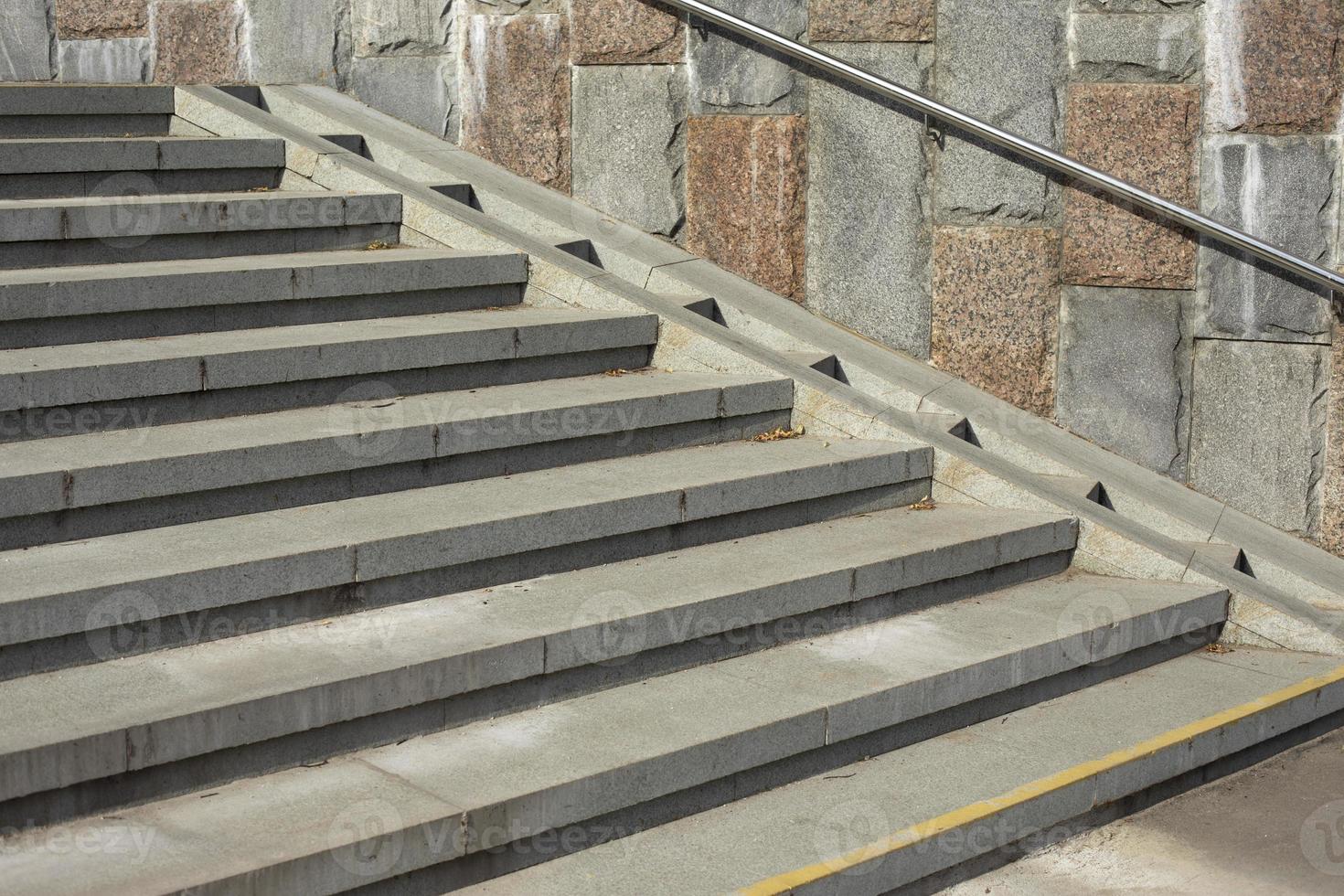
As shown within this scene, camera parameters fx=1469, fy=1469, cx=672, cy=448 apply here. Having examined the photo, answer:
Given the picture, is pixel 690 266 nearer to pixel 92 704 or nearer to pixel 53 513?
pixel 53 513

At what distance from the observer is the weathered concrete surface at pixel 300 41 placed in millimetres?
7750

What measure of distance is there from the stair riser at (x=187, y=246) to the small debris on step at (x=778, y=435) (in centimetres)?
192

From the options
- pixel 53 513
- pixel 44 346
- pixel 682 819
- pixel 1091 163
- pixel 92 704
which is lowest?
pixel 682 819

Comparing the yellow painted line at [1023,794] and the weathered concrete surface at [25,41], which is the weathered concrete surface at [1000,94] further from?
the weathered concrete surface at [25,41]

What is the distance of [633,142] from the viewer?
713 centimetres

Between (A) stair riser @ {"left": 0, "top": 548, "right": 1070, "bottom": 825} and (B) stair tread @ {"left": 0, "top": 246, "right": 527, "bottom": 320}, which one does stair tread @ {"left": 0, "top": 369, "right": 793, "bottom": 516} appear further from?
Answer: (A) stair riser @ {"left": 0, "top": 548, "right": 1070, "bottom": 825}

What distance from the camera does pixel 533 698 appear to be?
163 inches

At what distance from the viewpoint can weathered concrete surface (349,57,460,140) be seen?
759 cm

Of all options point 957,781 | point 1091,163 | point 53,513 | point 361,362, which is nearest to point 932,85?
point 1091,163

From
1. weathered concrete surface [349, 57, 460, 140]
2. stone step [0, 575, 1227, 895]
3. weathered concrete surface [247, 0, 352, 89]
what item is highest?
weathered concrete surface [247, 0, 352, 89]

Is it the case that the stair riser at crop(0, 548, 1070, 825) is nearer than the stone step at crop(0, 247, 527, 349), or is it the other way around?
the stair riser at crop(0, 548, 1070, 825)

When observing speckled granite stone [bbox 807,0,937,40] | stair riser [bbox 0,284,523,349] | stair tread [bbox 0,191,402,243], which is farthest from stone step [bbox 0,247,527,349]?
speckled granite stone [bbox 807,0,937,40]

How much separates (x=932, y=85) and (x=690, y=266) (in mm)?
1389

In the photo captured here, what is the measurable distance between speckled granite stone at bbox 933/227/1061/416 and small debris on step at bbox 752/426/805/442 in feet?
3.68
